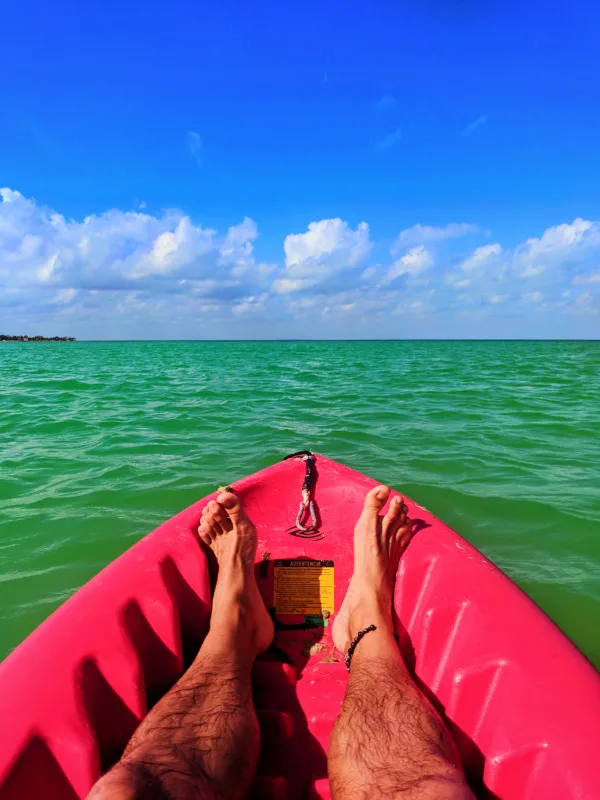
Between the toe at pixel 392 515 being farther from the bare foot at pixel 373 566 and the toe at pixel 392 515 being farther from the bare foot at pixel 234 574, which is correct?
the bare foot at pixel 234 574

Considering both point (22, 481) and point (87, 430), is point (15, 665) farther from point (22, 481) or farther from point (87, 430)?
point (87, 430)

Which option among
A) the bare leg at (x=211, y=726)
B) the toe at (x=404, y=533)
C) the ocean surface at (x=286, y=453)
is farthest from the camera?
the ocean surface at (x=286, y=453)

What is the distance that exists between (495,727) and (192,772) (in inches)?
37.9

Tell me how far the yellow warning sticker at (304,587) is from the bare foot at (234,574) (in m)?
0.24

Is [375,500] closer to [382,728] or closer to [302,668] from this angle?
[302,668]

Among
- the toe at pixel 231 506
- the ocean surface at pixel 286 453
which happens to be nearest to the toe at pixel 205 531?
the toe at pixel 231 506

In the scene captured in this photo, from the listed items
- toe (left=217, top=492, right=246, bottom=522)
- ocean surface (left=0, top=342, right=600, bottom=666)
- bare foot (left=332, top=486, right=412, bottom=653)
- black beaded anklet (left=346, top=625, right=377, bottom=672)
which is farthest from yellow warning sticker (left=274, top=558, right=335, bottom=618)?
ocean surface (left=0, top=342, right=600, bottom=666)

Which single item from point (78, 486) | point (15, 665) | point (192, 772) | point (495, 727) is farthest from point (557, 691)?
point (78, 486)

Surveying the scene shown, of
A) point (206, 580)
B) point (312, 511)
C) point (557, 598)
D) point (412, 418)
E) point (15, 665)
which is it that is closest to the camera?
point (15, 665)

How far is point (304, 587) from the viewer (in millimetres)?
2418

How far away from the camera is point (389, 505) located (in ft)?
8.15

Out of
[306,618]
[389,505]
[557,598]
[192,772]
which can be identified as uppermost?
[389,505]

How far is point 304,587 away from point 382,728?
3.51ft

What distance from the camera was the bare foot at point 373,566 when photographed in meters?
2.00
